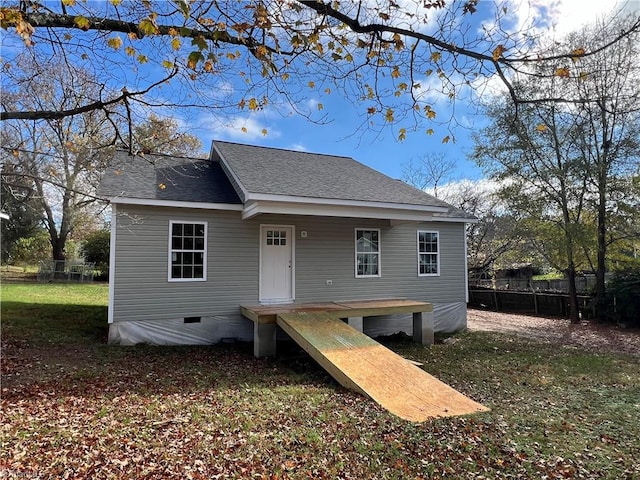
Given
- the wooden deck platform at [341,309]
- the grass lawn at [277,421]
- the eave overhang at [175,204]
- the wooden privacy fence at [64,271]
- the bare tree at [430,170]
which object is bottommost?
the grass lawn at [277,421]

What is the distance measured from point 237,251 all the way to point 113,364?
3467 millimetres

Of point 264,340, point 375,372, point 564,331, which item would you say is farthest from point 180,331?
point 564,331

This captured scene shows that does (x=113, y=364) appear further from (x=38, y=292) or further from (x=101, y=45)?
(x=38, y=292)

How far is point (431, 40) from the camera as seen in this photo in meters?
4.07

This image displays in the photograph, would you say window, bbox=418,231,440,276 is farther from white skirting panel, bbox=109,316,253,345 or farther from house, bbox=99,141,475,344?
white skirting panel, bbox=109,316,253,345

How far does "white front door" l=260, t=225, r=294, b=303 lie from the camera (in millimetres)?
9492

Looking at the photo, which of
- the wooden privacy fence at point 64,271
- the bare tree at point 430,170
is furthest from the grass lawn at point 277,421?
the bare tree at point 430,170

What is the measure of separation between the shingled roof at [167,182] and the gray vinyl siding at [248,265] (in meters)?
0.32

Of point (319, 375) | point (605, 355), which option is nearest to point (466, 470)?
point (319, 375)

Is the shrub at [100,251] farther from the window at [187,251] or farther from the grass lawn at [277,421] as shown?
the window at [187,251]

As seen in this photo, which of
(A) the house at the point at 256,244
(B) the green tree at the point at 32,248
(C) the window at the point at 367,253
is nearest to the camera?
(A) the house at the point at 256,244

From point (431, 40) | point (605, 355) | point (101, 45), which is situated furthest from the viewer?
point (605, 355)

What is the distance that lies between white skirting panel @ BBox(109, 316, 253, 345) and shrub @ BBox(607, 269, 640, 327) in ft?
38.0

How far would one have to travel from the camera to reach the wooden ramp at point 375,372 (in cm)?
488
